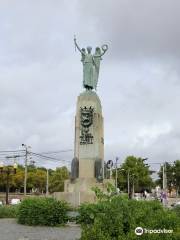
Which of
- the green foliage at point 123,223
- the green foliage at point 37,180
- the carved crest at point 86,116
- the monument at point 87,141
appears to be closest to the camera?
the green foliage at point 123,223

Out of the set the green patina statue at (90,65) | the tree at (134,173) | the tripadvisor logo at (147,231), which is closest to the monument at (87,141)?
the green patina statue at (90,65)

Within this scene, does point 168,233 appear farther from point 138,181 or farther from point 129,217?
point 138,181

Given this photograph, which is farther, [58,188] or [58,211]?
[58,188]

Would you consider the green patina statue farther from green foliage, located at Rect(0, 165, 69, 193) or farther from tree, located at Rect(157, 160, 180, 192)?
tree, located at Rect(157, 160, 180, 192)

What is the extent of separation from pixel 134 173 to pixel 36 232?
2689 inches

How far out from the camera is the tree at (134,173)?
84787 millimetres

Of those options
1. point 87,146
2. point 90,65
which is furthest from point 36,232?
point 90,65

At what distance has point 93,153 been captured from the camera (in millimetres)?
33031

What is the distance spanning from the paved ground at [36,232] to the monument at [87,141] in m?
12.5

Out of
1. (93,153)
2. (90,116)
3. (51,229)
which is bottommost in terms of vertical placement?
(51,229)

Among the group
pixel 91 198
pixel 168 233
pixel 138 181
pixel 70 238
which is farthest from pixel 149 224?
pixel 138 181

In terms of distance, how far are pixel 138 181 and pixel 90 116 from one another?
54840 mm

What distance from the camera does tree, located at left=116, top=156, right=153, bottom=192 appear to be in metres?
84.8

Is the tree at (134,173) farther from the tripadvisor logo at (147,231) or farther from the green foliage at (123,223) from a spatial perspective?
the tripadvisor logo at (147,231)
